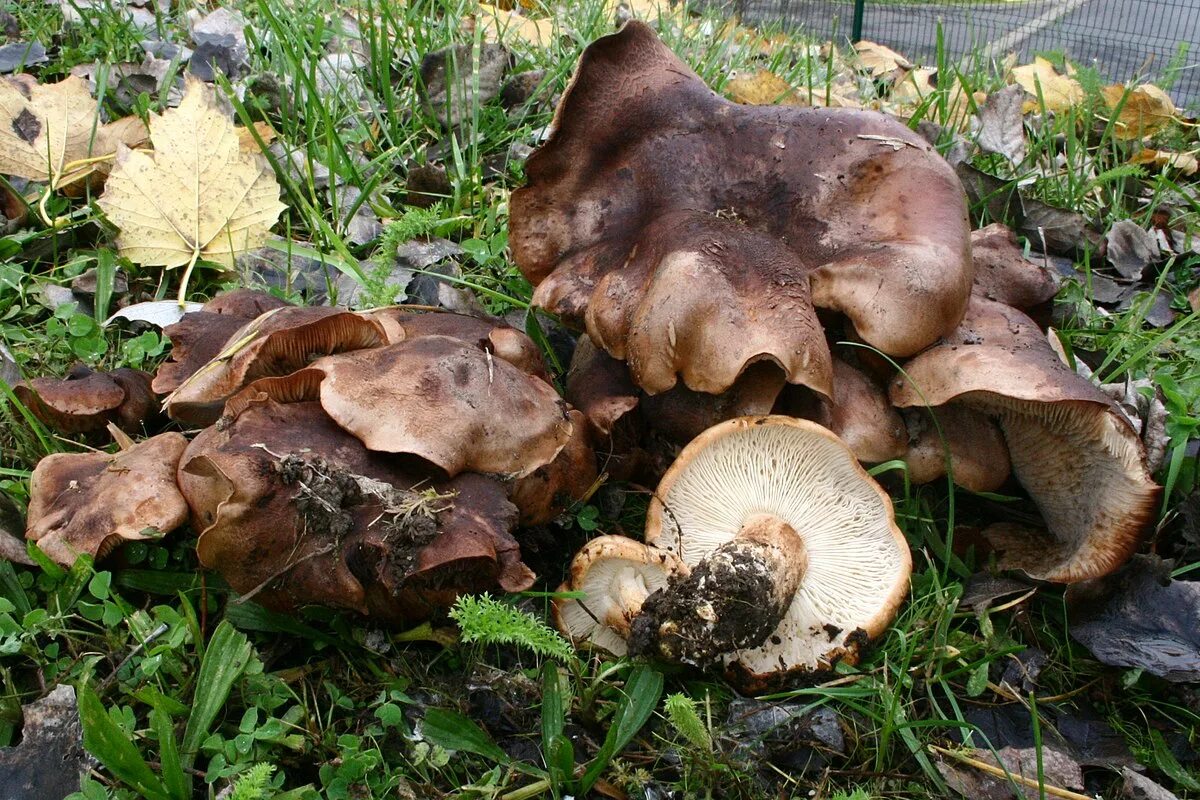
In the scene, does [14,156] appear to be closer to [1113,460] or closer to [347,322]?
[347,322]

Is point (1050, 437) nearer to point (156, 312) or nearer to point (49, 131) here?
point (156, 312)

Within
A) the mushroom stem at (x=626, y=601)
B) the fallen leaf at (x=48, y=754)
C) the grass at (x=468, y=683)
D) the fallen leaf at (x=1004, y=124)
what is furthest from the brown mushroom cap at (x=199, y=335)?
the fallen leaf at (x=1004, y=124)

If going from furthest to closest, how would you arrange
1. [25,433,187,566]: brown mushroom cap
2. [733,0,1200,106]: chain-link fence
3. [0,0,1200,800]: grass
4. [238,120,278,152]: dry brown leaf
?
[733,0,1200,106]: chain-link fence → [238,120,278,152]: dry brown leaf → [25,433,187,566]: brown mushroom cap → [0,0,1200,800]: grass

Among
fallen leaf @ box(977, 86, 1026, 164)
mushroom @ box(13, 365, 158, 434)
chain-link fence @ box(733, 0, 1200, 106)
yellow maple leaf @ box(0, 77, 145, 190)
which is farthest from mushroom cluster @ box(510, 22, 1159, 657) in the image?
chain-link fence @ box(733, 0, 1200, 106)

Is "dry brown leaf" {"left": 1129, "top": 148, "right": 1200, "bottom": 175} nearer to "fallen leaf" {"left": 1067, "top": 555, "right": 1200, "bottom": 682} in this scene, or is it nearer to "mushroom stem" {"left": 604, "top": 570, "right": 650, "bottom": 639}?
"fallen leaf" {"left": 1067, "top": 555, "right": 1200, "bottom": 682}

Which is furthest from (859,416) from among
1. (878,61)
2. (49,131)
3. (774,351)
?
(878,61)

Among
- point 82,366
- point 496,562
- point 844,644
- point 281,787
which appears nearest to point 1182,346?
point 844,644
